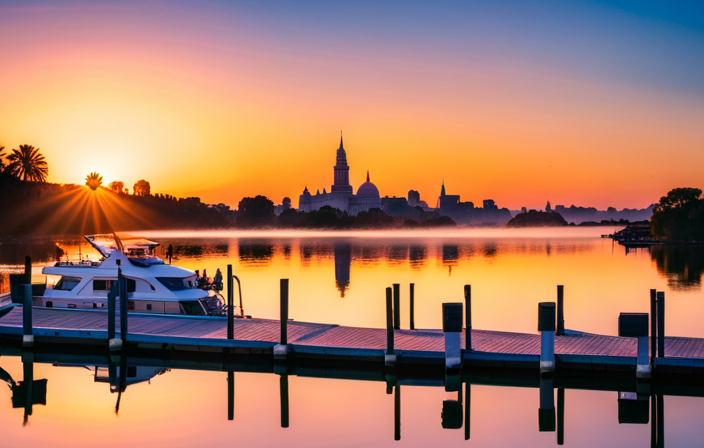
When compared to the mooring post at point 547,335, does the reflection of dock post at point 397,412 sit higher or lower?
lower

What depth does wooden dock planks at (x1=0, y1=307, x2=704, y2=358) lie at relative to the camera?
26.1 meters

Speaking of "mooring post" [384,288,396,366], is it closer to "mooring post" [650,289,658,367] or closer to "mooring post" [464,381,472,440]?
"mooring post" [464,381,472,440]

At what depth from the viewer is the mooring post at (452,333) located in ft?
79.4

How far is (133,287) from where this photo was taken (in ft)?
110

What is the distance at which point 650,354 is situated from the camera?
25.4 meters

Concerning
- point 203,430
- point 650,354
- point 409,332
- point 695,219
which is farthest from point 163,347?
point 695,219

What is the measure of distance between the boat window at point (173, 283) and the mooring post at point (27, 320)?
18.5 feet

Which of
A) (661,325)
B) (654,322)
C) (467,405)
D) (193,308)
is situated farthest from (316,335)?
(661,325)

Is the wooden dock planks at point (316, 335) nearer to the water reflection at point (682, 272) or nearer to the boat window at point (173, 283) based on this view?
the boat window at point (173, 283)

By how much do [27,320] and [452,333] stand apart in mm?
15155

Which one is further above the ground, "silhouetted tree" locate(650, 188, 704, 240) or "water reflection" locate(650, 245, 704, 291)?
"silhouetted tree" locate(650, 188, 704, 240)

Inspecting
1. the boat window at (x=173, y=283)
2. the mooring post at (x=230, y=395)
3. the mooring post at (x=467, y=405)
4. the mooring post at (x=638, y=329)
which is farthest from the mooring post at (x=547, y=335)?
the boat window at (x=173, y=283)

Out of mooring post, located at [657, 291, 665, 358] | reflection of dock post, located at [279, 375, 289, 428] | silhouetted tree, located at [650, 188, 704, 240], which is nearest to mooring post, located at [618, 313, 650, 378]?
mooring post, located at [657, 291, 665, 358]

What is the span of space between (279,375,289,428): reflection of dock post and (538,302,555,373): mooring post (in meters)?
7.63
